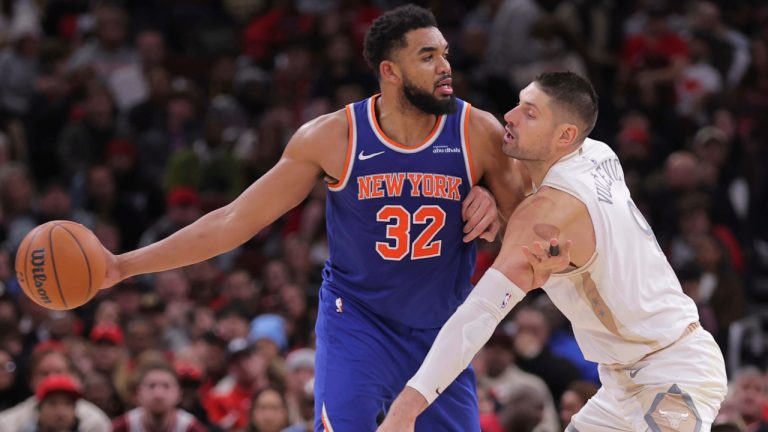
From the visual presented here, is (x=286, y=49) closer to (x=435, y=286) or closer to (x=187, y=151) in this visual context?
(x=187, y=151)

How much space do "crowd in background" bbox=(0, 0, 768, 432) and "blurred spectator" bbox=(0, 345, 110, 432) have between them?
2cm

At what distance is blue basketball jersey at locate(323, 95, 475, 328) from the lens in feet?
18.0

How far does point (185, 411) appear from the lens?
9.12 meters

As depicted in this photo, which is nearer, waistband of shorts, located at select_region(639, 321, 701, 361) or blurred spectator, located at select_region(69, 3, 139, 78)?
waistband of shorts, located at select_region(639, 321, 701, 361)

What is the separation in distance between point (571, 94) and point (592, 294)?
0.89 m

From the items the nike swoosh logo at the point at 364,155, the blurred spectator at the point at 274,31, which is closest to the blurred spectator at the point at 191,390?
the nike swoosh logo at the point at 364,155

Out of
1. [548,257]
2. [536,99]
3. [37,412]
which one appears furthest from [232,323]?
[548,257]

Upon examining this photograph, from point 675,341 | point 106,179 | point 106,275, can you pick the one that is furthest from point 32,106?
point 675,341

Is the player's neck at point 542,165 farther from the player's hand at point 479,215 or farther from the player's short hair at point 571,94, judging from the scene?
the player's hand at point 479,215

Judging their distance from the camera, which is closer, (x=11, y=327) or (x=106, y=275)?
(x=106, y=275)

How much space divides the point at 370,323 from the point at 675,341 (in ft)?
4.50

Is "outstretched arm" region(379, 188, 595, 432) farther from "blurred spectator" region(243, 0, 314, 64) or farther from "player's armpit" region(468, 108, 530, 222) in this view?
"blurred spectator" region(243, 0, 314, 64)

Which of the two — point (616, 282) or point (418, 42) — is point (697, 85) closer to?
point (418, 42)

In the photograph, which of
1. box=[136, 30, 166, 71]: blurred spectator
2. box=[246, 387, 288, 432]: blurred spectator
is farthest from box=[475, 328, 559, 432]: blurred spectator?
box=[136, 30, 166, 71]: blurred spectator
